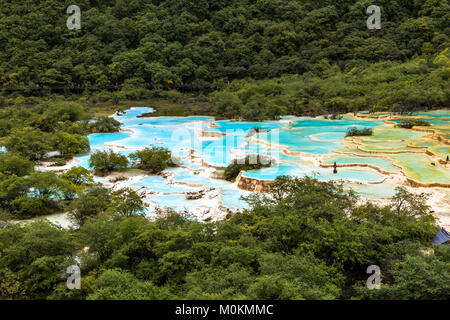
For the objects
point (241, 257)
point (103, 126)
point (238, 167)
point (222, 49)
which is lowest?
point (241, 257)

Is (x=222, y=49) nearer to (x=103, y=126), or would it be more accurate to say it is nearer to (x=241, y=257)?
(x=103, y=126)

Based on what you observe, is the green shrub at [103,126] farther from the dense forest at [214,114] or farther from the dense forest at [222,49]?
the dense forest at [222,49]

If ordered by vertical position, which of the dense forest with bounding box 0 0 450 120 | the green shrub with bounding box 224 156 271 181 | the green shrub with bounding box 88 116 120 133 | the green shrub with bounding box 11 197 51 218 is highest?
the dense forest with bounding box 0 0 450 120

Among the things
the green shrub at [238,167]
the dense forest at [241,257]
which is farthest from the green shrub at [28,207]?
the green shrub at [238,167]

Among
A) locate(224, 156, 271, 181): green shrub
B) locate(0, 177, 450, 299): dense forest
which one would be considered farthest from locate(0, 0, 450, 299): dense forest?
locate(224, 156, 271, 181): green shrub

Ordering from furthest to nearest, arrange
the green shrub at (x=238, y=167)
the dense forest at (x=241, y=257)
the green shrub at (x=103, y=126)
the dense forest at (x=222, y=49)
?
the dense forest at (x=222, y=49)
the green shrub at (x=103, y=126)
the green shrub at (x=238, y=167)
the dense forest at (x=241, y=257)

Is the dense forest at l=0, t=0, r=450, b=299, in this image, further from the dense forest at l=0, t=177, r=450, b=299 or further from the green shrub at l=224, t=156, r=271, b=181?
the green shrub at l=224, t=156, r=271, b=181

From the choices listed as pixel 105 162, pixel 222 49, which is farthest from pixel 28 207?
pixel 222 49
